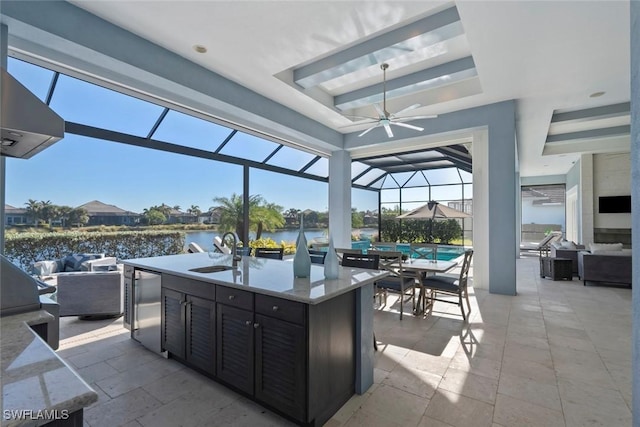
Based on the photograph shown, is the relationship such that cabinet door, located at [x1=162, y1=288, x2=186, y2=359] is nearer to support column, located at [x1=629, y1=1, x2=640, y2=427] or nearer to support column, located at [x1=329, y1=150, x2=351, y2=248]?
support column, located at [x1=629, y1=1, x2=640, y2=427]

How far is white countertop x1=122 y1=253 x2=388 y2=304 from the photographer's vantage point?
1.83 metres

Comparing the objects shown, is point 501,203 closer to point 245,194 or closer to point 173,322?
point 245,194

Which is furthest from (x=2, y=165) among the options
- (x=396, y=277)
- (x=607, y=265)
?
(x=607, y=265)

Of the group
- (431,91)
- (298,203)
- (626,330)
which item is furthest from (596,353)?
(298,203)

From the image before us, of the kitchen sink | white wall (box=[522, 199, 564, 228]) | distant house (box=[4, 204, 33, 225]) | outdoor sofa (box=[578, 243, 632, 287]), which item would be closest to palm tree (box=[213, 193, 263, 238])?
distant house (box=[4, 204, 33, 225])

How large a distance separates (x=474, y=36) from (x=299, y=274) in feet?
10.4

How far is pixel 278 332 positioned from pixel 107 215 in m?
4.26

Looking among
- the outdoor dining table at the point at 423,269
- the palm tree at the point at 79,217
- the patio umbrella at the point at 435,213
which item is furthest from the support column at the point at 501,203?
the palm tree at the point at 79,217

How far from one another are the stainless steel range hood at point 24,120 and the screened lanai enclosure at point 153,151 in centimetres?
222

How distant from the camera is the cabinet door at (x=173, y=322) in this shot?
249cm

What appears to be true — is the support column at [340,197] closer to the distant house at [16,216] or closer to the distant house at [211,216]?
the distant house at [211,216]

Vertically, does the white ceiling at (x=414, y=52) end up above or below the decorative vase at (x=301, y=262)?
above

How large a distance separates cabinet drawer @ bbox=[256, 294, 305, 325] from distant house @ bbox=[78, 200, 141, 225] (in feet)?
13.0

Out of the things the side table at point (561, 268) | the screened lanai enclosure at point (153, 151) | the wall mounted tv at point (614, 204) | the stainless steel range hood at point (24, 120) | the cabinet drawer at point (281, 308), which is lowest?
the side table at point (561, 268)
